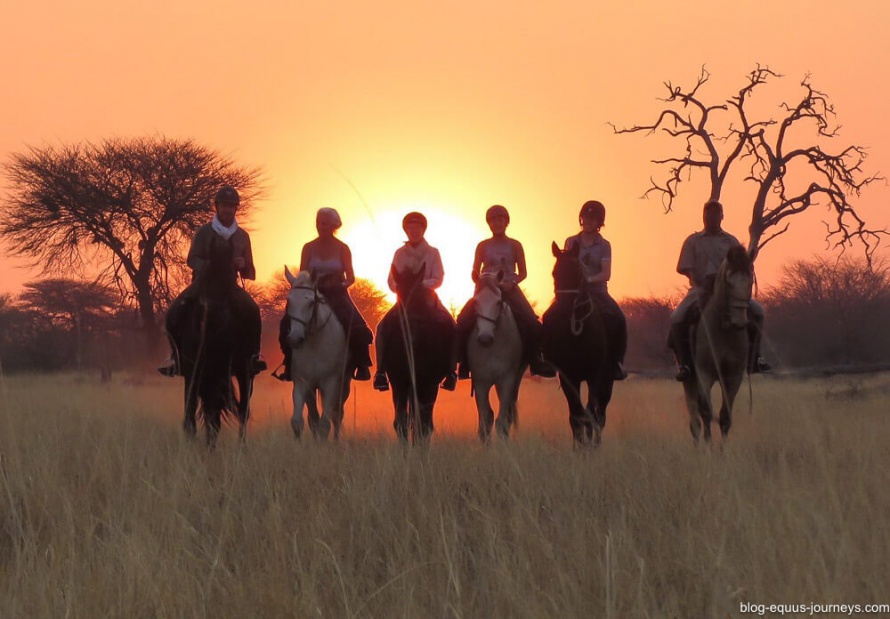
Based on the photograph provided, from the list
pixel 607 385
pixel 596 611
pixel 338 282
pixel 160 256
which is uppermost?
pixel 160 256

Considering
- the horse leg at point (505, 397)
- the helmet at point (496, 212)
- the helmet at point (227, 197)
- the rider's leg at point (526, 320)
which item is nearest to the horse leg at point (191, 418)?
the helmet at point (227, 197)

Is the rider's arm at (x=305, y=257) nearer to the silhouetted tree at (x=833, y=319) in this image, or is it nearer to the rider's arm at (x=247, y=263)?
the rider's arm at (x=247, y=263)

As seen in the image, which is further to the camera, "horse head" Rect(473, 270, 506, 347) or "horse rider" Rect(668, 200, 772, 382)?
"horse rider" Rect(668, 200, 772, 382)

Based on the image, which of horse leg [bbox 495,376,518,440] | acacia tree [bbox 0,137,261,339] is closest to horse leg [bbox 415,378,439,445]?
horse leg [bbox 495,376,518,440]

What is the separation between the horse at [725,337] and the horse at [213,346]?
3963 mm

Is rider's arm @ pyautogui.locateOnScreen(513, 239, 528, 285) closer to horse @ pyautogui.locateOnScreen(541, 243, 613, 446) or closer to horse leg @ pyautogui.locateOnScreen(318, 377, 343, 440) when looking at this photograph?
horse @ pyautogui.locateOnScreen(541, 243, 613, 446)

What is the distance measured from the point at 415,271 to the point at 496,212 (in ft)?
3.91

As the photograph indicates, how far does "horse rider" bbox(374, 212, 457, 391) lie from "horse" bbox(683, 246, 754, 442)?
2182mm

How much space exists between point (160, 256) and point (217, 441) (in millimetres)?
20341

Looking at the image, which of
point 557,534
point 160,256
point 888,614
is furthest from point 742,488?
point 160,256

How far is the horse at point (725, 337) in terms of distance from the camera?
29.1ft

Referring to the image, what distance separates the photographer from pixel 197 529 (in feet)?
18.5

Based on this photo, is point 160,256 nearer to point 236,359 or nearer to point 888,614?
point 236,359

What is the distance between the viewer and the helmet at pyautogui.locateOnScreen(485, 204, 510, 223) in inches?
402
